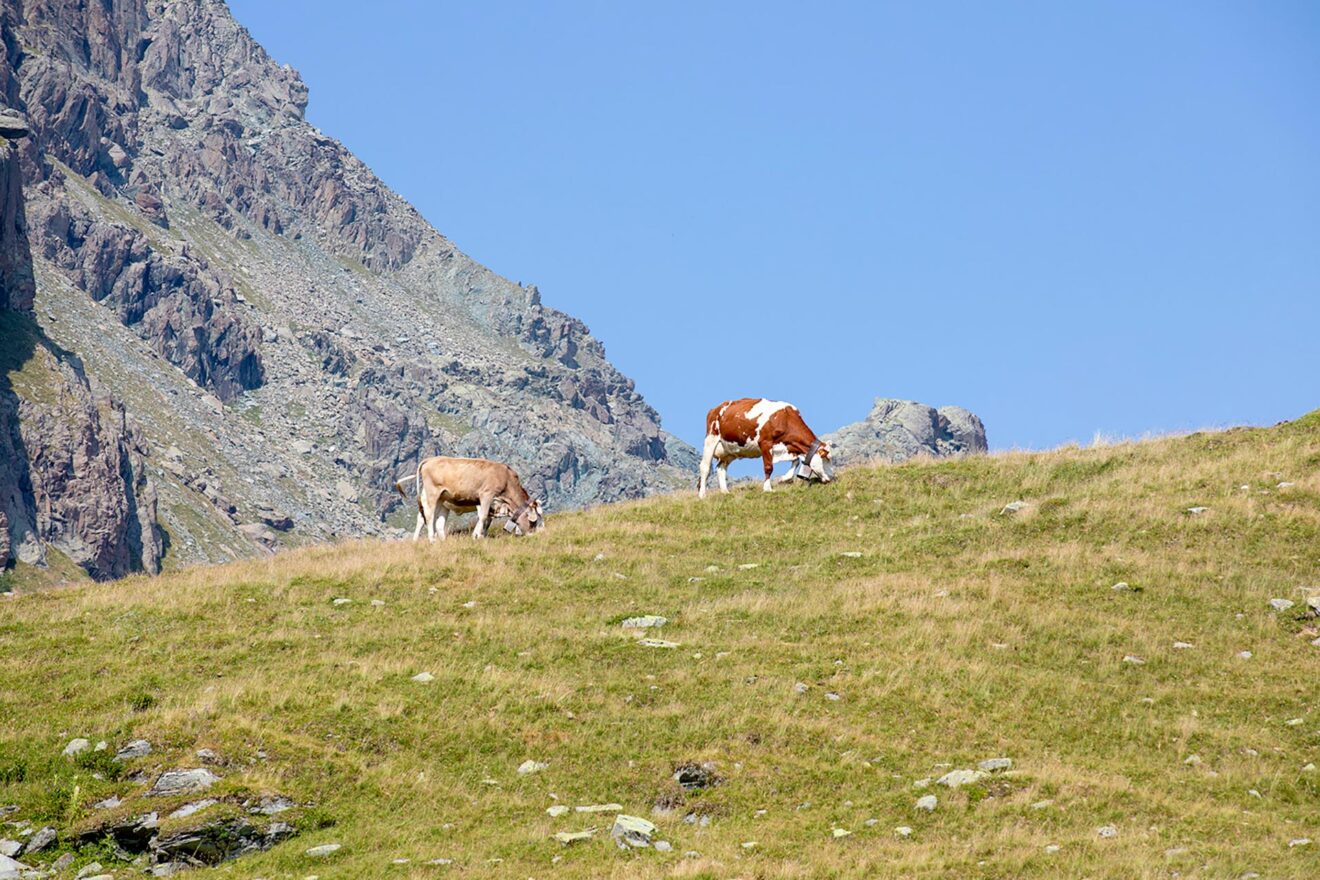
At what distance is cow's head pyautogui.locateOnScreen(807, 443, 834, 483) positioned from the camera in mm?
37594

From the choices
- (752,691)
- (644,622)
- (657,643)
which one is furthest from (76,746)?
(644,622)

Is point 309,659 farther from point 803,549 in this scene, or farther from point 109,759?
point 803,549

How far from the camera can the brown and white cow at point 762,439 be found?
38.3m

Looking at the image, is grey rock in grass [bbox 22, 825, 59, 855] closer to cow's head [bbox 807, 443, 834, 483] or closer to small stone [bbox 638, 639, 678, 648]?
small stone [bbox 638, 639, 678, 648]

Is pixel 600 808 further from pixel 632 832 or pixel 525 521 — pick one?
pixel 525 521

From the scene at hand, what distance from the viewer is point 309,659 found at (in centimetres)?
2406

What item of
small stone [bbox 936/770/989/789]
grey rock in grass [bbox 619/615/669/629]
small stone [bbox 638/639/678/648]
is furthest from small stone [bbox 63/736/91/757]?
small stone [bbox 936/770/989/789]

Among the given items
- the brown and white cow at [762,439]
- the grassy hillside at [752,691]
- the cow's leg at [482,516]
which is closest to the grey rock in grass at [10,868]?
the grassy hillside at [752,691]

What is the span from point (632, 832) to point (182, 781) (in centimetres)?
617

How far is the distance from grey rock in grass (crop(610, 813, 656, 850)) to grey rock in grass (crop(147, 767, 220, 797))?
5453 millimetres

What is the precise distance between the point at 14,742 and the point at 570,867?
347 inches

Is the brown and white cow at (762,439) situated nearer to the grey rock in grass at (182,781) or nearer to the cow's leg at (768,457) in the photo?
the cow's leg at (768,457)

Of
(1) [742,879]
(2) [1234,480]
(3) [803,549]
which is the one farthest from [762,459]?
(1) [742,879]

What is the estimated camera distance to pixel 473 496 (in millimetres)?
35125
